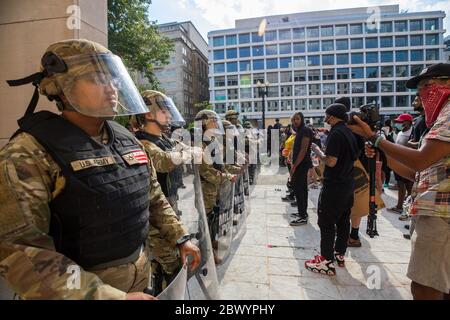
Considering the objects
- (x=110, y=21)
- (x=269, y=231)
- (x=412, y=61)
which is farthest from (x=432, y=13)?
(x=269, y=231)

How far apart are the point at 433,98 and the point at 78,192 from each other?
230cm

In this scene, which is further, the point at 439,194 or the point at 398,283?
the point at 398,283

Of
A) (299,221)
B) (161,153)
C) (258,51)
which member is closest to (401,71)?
(258,51)

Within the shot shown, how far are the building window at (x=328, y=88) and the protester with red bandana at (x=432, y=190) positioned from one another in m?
61.6

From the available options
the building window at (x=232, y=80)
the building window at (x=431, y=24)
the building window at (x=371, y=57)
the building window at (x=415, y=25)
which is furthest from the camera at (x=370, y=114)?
the building window at (x=431, y=24)

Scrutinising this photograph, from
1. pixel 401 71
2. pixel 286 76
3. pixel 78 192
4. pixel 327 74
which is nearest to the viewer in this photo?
pixel 78 192

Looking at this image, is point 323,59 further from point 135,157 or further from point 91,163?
point 91,163

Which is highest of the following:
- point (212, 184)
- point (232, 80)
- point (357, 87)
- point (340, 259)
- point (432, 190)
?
point (232, 80)

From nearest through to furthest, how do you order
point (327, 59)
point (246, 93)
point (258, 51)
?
point (327, 59)
point (246, 93)
point (258, 51)

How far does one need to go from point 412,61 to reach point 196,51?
45.9 metres

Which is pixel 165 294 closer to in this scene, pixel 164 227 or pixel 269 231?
pixel 164 227

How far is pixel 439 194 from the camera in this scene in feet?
6.30

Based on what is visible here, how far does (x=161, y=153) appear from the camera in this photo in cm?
272

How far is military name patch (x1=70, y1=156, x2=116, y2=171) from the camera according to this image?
1293 millimetres
